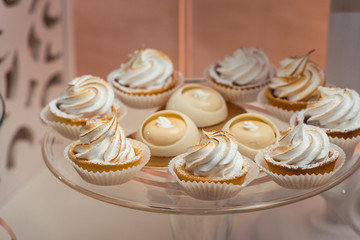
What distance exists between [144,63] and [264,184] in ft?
2.62

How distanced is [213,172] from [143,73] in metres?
0.73

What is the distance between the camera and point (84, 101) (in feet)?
5.75

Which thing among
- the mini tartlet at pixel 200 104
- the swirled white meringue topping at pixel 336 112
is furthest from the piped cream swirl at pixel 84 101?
the swirled white meringue topping at pixel 336 112

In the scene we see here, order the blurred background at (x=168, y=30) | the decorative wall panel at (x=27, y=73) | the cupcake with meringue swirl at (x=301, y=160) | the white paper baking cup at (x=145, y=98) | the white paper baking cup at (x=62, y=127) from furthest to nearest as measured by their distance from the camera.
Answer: the blurred background at (x=168, y=30), the decorative wall panel at (x=27, y=73), the white paper baking cup at (x=145, y=98), the white paper baking cup at (x=62, y=127), the cupcake with meringue swirl at (x=301, y=160)

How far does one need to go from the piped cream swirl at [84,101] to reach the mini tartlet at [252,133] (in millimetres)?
457

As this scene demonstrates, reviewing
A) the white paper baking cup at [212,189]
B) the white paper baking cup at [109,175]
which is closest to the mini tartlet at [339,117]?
the white paper baking cup at [212,189]

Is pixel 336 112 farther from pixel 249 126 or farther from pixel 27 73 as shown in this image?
pixel 27 73

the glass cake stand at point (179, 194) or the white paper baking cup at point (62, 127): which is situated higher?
the white paper baking cup at point (62, 127)

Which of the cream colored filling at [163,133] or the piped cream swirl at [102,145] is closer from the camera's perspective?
the piped cream swirl at [102,145]

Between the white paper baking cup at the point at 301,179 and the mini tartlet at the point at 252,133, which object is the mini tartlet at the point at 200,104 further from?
the white paper baking cup at the point at 301,179

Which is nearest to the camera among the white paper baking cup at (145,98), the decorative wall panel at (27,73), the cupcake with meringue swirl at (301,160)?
the cupcake with meringue swirl at (301,160)

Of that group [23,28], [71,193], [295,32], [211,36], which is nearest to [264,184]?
[71,193]

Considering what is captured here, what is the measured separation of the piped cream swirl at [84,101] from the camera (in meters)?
1.75

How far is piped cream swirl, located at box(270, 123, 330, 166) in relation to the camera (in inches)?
55.5
